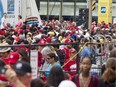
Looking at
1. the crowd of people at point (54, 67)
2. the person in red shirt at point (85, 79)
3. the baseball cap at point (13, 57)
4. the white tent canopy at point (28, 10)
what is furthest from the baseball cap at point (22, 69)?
the white tent canopy at point (28, 10)

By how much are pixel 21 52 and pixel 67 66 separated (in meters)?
2.04

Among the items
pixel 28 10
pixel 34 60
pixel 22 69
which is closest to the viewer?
pixel 22 69

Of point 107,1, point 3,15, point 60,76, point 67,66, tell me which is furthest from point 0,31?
point 107,1

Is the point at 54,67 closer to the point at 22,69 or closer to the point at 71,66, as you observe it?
the point at 22,69

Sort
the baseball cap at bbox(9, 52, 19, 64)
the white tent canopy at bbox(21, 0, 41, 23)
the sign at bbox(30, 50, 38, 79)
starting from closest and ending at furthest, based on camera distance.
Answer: the baseball cap at bbox(9, 52, 19, 64) → the sign at bbox(30, 50, 38, 79) → the white tent canopy at bbox(21, 0, 41, 23)

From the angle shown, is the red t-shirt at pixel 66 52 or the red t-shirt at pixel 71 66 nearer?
the red t-shirt at pixel 71 66

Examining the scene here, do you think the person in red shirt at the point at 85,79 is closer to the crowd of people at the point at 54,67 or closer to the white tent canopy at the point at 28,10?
the crowd of people at the point at 54,67

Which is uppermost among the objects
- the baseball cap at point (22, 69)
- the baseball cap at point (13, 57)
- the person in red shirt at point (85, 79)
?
the baseball cap at point (22, 69)

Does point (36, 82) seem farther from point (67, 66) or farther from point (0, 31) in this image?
point (0, 31)

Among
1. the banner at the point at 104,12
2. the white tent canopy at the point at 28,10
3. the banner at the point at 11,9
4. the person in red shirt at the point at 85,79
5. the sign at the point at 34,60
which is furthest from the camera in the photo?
the banner at the point at 104,12

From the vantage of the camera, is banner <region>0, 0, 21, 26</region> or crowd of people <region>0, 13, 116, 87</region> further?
banner <region>0, 0, 21, 26</region>

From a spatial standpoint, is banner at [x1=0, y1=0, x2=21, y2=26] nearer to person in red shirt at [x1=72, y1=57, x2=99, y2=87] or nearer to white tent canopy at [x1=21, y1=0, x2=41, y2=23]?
white tent canopy at [x1=21, y1=0, x2=41, y2=23]

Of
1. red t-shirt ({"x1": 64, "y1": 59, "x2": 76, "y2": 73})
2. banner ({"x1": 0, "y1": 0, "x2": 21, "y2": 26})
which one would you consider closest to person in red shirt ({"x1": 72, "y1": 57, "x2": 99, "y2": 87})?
red t-shirt ({"x1": 64, "y1": 59, "x2": 76, "y2": 73})

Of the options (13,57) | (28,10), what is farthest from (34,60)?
(28,10)
